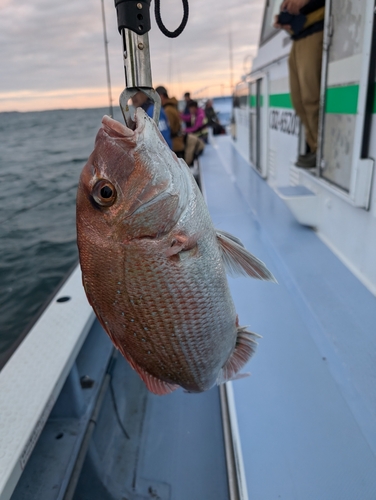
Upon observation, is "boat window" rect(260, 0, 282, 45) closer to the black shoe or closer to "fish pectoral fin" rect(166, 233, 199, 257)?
the black shoe

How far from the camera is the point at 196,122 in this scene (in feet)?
36.8

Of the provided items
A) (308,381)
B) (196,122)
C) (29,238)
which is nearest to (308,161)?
(308,381)

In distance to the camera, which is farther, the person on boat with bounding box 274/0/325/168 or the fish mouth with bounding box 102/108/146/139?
the person on boat with bounding box 274/0/325/168

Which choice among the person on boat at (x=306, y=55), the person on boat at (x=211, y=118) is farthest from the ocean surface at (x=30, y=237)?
the person on boat at (x=211, y=118)

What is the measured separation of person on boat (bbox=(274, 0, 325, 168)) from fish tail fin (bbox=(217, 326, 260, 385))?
266cm

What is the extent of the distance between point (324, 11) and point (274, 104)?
87.0 inches

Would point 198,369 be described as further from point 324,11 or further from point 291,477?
point 324,11

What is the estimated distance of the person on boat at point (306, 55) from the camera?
293cm

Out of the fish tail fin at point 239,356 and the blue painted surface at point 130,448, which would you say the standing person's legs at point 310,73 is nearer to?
the blue painted surface at point 130,448

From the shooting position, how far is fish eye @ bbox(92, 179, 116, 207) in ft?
3.14

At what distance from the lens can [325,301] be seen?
2461 mm

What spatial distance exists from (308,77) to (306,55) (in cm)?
17

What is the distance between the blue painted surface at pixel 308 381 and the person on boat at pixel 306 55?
1.16m

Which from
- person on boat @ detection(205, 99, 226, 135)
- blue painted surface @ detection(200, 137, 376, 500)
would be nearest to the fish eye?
blue painted surface @ detection(200, 137, 376, 500)
